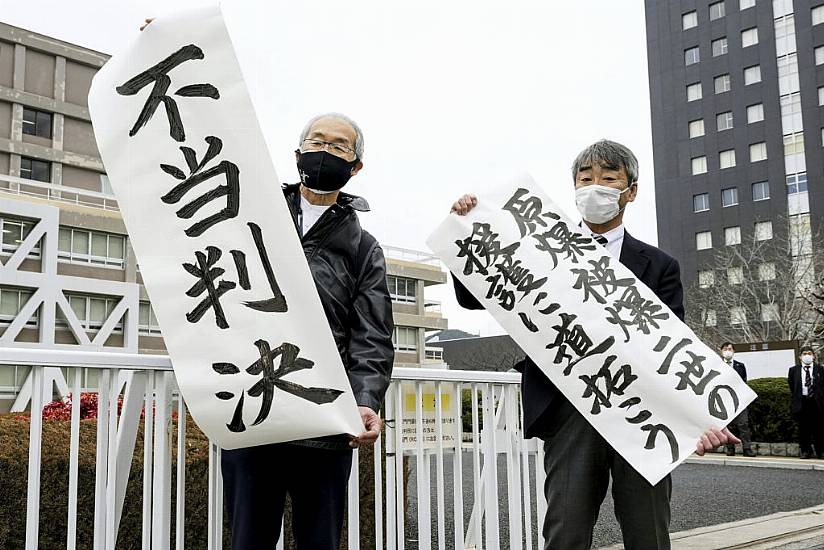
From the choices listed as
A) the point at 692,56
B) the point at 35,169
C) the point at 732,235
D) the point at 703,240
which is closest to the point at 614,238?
the point at 35,169

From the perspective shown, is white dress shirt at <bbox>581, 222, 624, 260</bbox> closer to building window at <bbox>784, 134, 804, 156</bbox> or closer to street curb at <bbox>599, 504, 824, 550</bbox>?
street curb at <bbox>599, 504, 824, 550</bbox>

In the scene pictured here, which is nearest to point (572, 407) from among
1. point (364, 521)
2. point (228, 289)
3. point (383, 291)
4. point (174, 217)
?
point (383, 291)

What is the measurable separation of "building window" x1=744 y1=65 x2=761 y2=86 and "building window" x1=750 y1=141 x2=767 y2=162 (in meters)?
4.31

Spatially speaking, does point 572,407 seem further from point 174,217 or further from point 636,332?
point 174,217

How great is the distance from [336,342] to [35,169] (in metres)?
50.5

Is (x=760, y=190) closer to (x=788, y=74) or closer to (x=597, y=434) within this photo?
(x=788, y=74)

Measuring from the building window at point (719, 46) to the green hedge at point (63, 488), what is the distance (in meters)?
60.6

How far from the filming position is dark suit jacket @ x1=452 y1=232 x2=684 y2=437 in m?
3.24

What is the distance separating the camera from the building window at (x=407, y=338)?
61.6 meters

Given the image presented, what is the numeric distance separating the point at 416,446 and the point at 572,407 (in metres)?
1.36

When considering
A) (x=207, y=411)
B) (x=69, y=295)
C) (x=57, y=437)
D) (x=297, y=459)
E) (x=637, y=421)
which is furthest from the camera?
(x=69, y=295)

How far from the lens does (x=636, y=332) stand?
3.28 meters

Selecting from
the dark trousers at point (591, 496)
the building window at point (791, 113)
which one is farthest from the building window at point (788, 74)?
the dark trousers at point (591, 496)

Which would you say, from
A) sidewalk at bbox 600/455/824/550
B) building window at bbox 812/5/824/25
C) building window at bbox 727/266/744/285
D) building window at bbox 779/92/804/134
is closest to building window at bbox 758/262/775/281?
building window at bbox 727/266/744/285
